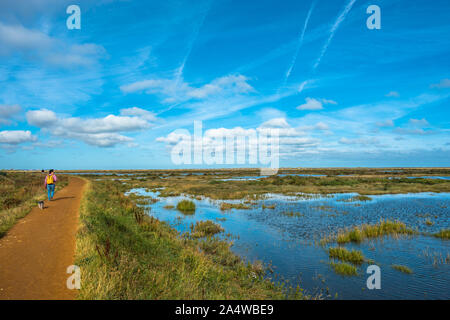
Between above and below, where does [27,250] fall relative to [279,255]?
above

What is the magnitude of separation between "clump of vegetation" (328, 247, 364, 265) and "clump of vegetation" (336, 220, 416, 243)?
6.88 ft

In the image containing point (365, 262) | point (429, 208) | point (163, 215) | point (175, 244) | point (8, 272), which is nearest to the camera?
point (8, 272)

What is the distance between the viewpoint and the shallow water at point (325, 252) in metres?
8.69

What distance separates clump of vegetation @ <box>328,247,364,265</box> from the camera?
10875 millimetres

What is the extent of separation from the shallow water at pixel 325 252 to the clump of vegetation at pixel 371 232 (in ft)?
1.85

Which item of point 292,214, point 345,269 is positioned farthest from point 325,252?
point 292,214

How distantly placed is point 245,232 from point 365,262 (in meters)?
6.83

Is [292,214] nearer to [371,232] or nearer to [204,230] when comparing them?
[371,232]

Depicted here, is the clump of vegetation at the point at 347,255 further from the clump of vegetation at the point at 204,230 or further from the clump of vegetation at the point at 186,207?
the clump of vegetation at the point at 186,207
